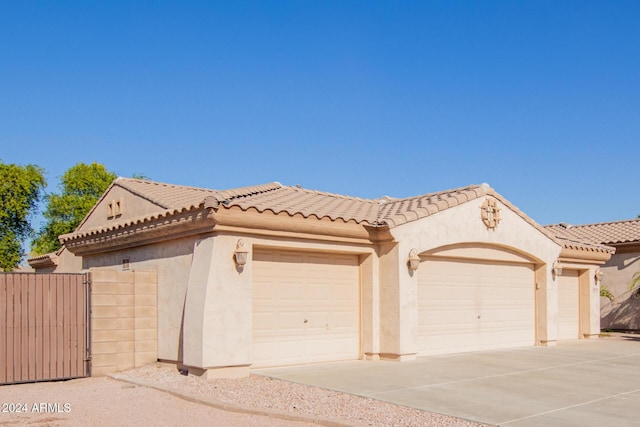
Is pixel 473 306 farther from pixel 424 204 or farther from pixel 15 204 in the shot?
pixel 15 204

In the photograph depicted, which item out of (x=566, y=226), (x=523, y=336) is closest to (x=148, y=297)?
(x=523, y=336)

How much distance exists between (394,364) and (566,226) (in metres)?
16.1

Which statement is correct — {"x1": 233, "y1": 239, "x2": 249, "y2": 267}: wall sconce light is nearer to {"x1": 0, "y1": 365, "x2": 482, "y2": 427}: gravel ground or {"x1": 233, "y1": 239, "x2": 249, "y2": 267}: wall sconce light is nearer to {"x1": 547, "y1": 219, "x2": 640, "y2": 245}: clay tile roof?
{"x1": 0, "y1": 365, "x2": 482, "y2": 427}: gravel ground

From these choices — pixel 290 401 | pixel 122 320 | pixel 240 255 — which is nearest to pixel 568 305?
pixel 240 255

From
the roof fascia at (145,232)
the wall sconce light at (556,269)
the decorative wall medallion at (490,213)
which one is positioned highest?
the decorative wall medallion at (490,213)

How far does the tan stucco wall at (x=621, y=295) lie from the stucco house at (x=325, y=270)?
22.8 ft

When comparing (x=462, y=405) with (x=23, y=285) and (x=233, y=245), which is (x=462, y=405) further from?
(x=23, y=285)

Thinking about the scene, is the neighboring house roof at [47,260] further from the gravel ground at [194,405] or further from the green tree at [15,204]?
the gravel ground at [194,405]

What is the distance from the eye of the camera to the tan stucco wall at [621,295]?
24.3 meters

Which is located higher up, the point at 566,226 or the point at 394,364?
the point at 566,226

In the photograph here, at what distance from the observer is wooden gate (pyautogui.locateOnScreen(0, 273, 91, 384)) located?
1179cm

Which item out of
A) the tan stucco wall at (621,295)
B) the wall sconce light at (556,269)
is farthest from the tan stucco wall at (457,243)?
the tan stucco wall at (621,295)

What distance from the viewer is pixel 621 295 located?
80.6 feet

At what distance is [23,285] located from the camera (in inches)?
472
